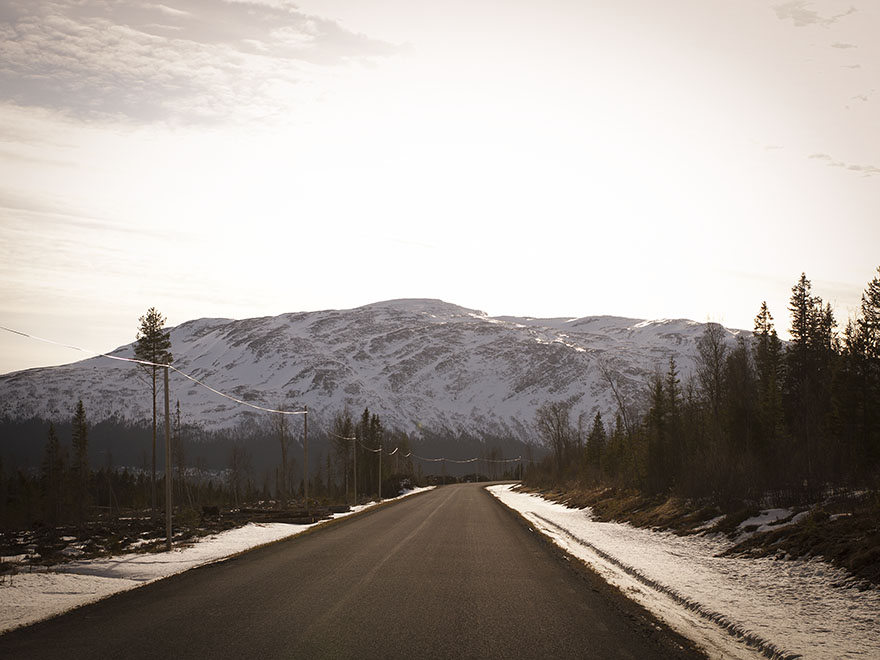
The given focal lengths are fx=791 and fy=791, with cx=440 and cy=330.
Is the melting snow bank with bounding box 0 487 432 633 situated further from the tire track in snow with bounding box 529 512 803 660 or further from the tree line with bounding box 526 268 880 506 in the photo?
the tree line with bounding box 526 268 880 506

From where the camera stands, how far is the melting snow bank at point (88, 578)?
44.2 ft

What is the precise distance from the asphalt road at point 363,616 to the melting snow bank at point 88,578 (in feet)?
2.23

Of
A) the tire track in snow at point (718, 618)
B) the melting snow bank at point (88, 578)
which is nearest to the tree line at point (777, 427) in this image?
the tire track in snow at point (718, 618)

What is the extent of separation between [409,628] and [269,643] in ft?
6.74

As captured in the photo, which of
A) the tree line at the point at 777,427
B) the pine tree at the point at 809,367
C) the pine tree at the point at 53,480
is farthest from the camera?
the pine tree at the point at 53,480

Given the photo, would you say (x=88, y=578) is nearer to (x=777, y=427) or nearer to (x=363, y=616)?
(x=363, y=616)

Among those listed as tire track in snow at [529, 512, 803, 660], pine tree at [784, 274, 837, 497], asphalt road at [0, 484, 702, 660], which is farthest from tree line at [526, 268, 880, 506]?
asphalt road at [0, 484, 702, 660]

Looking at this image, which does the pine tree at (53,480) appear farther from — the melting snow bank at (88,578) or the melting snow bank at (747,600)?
the melting snow bank at (747,600)

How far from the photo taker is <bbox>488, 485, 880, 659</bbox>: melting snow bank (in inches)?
401

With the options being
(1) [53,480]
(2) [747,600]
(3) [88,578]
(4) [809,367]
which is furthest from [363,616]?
(1) [53,480]

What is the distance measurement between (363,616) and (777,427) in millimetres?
36754

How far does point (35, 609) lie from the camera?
13430 mm

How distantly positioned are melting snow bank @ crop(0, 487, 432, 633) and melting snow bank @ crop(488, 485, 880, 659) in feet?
33.1

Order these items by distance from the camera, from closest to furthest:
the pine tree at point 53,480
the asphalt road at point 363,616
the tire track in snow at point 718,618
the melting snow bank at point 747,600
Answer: the asphalt road at point 363,616 → the tire track in snow at point 718,618 → the melting snow bank at point 747,600 → the pine tree at point 53,480
